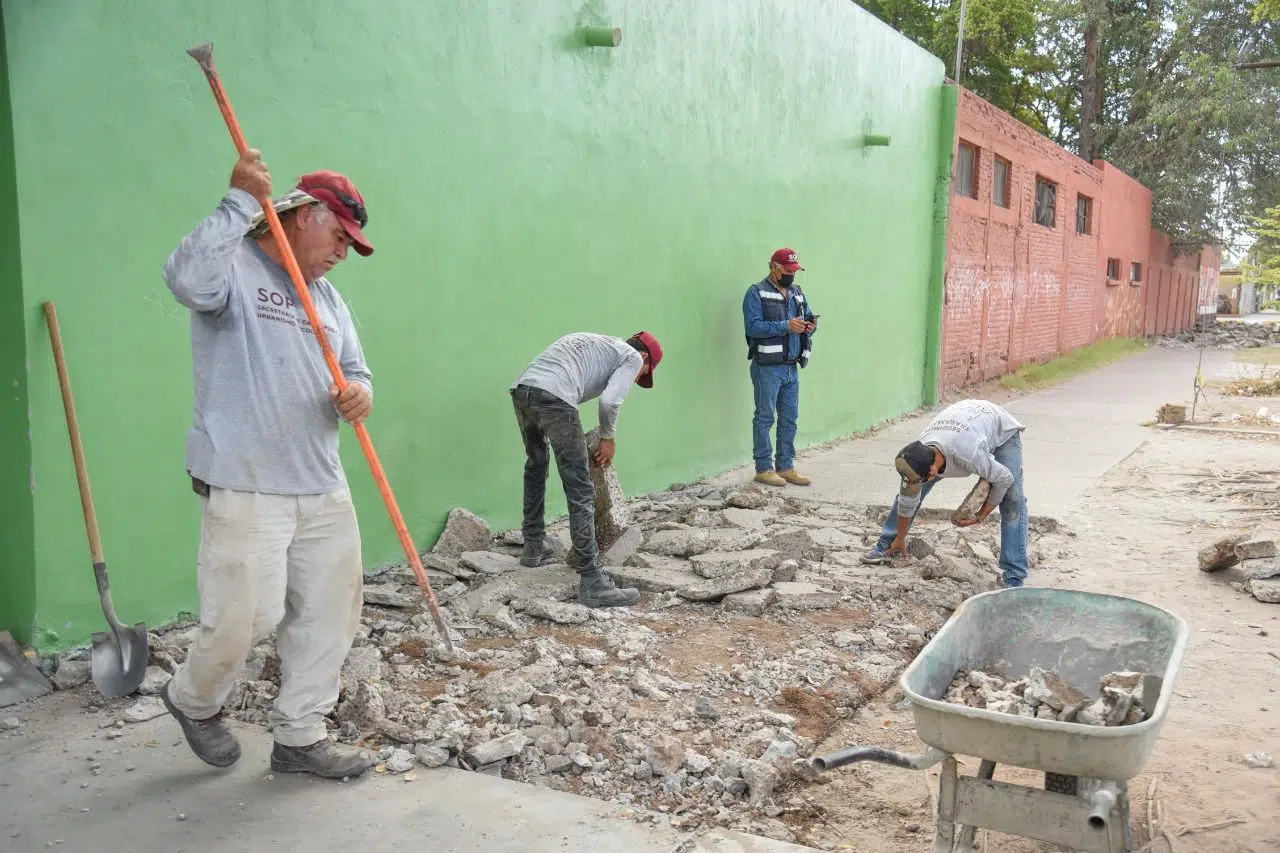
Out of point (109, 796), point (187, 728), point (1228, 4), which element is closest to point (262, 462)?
point (187, 728)

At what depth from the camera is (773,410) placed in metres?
8.64

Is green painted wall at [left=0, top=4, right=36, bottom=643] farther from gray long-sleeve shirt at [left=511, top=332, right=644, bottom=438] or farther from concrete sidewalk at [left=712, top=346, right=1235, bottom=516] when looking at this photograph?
concrete sidewalk at [left=712, top=346, right=1235, bottom=516]

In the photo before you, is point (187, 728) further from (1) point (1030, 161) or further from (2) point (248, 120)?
(1) point (1030, 161)

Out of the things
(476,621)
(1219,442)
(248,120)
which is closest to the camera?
(248,120)

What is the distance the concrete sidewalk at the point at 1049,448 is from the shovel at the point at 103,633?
5164 millimetres

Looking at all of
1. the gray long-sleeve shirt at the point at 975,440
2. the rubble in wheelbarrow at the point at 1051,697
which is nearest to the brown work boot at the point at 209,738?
the rubble in wheelbarrow at the point at 1051,697

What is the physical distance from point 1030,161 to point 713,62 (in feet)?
36.3

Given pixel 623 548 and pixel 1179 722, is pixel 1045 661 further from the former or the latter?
pixel 623 548

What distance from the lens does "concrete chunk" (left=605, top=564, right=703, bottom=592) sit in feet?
17.9

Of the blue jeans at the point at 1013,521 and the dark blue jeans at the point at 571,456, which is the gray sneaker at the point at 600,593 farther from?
the blue jeans at the point at 1013,521

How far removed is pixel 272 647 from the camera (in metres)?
4.25

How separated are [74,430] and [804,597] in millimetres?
3348

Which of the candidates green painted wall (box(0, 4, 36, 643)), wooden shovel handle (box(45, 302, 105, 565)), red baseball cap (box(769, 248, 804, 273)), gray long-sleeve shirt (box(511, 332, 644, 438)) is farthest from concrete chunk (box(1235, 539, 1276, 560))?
green painted wall (box(0, 4, 36, 643))

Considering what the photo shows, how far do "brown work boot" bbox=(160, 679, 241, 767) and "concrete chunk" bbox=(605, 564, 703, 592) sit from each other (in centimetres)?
258
